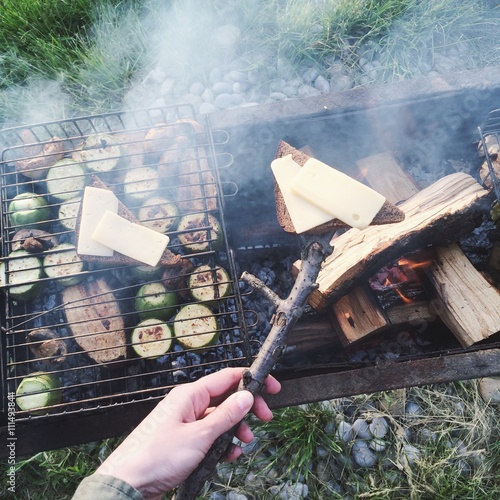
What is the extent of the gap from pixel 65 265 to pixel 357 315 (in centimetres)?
223

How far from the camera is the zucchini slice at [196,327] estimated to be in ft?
10.9

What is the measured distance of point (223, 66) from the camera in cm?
507

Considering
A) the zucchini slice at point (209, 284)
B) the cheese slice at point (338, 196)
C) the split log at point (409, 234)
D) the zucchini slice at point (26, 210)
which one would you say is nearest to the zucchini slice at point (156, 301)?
the zucchini slice at point (209, 284)

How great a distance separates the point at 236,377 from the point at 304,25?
377 cm

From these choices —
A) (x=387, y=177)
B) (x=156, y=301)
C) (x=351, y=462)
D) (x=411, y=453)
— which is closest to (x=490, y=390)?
(x=411, y=453)

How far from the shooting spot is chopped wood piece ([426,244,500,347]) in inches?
134

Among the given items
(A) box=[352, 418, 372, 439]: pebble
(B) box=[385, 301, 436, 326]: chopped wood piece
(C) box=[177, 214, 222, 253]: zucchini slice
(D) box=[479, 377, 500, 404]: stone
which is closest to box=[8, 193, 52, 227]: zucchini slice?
(C) box=[177, 214, 222, 253]: zucchini slice

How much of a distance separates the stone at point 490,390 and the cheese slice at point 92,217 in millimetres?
3383

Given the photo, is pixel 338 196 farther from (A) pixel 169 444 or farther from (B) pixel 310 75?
(B) pixel 310 75

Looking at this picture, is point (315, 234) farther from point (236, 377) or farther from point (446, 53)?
point (446, 53)

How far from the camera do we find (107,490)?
2.46m

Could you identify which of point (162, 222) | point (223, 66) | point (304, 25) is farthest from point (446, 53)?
point (162, 222)

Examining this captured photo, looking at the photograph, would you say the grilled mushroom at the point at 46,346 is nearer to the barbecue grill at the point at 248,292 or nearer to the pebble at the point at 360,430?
the barbecue grill at the point at 248,292

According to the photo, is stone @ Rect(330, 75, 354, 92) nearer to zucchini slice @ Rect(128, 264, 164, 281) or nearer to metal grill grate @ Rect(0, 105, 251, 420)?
metal grill grate @ Rect(0, 105, 251, 420)
